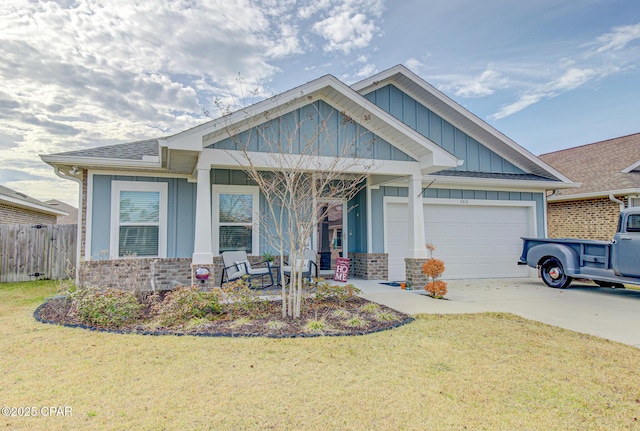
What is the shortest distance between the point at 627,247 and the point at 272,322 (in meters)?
7.90

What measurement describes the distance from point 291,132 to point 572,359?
615 centimetres

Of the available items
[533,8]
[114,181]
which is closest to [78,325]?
[114,181]

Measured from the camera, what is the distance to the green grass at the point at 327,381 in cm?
299

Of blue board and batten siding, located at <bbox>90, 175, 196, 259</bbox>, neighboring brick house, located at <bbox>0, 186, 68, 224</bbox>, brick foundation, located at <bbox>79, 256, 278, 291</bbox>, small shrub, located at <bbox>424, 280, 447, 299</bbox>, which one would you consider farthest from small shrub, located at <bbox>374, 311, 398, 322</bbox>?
neighboring brick house, located at <bbox>0, 186, 68, 224</bbox>

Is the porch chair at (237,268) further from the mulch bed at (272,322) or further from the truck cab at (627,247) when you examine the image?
the truck cab at (627,247)

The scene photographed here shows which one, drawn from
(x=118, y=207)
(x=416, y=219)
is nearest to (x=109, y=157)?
(x=118, y=207)

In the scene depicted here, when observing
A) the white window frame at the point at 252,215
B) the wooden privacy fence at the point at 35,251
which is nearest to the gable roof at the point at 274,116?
the white window frame at the point at 252,215

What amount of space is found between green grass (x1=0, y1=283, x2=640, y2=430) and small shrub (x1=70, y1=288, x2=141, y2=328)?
42 cm

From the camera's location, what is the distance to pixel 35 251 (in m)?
12.0

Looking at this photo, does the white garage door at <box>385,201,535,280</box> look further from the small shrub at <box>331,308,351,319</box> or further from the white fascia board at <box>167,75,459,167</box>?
the small shrub at <box>331,308,351,319</box>

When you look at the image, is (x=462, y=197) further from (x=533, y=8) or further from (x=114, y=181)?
(x=114, y=181)

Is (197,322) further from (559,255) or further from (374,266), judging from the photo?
(559,255)

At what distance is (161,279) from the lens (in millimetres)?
9266

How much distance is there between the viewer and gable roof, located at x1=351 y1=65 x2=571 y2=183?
36.4ft
